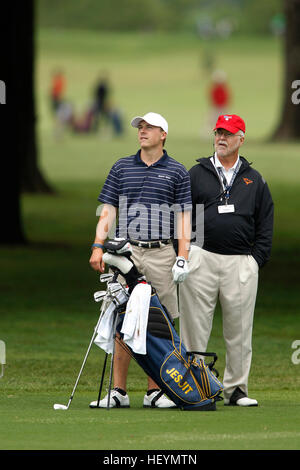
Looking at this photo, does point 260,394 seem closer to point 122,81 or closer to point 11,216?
point 11,216

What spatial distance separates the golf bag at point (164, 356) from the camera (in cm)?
853

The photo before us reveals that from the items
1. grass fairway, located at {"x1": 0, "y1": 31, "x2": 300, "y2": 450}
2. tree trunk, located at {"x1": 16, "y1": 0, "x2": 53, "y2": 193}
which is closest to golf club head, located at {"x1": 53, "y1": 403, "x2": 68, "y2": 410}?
grass fairway, located at {"x1": 0, "y1": 31, "x2": 300, "y2": 450}

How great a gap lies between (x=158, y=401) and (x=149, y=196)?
143 centimetres

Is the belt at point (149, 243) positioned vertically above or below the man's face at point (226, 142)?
below

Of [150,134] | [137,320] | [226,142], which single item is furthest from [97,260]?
[226,142]

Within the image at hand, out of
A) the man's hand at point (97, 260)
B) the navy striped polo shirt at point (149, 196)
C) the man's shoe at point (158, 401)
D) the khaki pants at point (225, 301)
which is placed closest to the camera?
the man's hand at point (97, 260)

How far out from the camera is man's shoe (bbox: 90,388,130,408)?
883 centimetres

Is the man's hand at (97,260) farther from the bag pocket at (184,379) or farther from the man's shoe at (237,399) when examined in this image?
the man's shoe at (237,399)

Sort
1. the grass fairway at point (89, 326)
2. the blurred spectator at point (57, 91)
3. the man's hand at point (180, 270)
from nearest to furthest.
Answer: the grass fairway at point (89, 326)
the man's hand at point (180, 270)
the blurred spectator at point (57, 91)

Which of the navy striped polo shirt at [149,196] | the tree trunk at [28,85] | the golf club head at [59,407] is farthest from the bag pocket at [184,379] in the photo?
the tree trunk at [28,85]

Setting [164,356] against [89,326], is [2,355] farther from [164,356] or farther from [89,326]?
[164,356]

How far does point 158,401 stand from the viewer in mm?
8914

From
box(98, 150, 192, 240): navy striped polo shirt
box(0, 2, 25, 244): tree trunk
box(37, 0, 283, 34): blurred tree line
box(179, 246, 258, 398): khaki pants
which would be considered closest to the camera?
box(98, 150, 192, 240): navy striped polo shirt

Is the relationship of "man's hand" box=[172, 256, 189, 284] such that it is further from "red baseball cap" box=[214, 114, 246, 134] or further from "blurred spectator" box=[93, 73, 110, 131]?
"blurred spectator" box=[93, 73, 110, 131]
